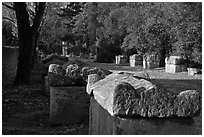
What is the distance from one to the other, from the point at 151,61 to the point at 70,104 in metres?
19.8

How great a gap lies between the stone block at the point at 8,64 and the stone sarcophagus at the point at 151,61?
35.8 ft

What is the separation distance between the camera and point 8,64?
614 inches

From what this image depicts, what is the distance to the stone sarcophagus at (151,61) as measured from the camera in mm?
25653

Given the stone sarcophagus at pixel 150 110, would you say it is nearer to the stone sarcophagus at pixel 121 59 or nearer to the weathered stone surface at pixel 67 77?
the weathered stone surface at pixel 67 77

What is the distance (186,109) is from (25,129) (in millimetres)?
3644

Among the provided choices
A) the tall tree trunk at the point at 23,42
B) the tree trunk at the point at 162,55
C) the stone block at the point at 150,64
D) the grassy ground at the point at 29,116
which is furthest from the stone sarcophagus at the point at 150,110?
the stone block at the point at 150,64

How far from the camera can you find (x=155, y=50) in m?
25.4

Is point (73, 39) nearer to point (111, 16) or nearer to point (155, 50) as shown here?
point (111, 16)

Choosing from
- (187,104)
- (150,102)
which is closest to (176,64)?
(187,104)

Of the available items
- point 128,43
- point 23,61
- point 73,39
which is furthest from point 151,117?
point 73,39

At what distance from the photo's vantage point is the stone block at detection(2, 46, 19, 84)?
14644mm

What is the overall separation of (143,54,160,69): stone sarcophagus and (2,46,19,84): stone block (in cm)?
1093

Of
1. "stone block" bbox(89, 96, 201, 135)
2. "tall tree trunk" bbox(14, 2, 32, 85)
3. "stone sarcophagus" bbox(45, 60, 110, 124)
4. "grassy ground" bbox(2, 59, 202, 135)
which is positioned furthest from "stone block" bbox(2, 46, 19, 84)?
"stone block" bbox(89, 96, 201, 135)

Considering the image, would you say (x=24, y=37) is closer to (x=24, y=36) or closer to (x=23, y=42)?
(x=24, y=36)
